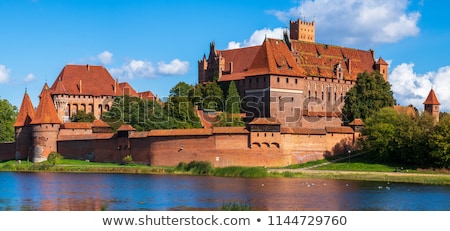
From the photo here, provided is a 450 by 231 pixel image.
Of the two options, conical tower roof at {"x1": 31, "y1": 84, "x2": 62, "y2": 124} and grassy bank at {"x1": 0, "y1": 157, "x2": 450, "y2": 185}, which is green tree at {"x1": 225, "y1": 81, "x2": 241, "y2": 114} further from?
conical tower roof at {"x1": 31, "y1": 84, "x2": 62, "y2": 124}

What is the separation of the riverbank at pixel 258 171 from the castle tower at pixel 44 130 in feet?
11.6

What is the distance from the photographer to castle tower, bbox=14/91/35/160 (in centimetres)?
6381

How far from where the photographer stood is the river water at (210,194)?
107ft

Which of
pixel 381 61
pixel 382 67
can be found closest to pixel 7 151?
pixel 382 67

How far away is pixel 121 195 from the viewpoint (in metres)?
36.5

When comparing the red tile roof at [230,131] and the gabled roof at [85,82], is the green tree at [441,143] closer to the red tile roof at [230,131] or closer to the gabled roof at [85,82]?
the red tile roof at [230,131]

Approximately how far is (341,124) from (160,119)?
42.2 feet

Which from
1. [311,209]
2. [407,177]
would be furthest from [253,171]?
[311,209]

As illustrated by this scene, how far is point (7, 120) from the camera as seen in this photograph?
80.4 meters

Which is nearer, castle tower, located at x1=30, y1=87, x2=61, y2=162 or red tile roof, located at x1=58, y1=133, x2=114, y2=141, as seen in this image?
red tile roof, located at x1=58, y1=133, x2=114, y2=141

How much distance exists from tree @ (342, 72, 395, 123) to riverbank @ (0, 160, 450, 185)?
1023 cm

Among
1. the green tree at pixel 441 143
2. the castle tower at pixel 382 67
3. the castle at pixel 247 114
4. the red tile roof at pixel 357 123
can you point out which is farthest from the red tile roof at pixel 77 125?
the green tree at pixel 441 143

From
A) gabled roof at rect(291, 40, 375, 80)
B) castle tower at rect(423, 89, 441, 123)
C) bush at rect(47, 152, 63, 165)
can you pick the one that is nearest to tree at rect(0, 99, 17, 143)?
bush at rect(47, 152, 63, 165)
